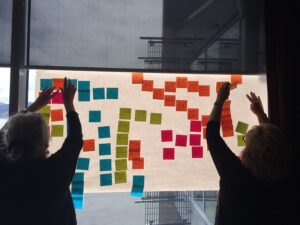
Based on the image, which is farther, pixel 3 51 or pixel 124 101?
pixel 124 101

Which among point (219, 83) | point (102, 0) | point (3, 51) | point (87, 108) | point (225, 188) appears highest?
point (102, 0)

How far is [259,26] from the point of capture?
85.8 inches

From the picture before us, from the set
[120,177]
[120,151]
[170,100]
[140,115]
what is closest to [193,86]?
[170,100]

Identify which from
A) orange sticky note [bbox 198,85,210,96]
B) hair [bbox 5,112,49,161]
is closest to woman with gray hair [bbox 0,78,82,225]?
hair [bbox 5,112,49,161]

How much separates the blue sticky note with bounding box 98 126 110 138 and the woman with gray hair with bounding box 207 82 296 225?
2.79 feet

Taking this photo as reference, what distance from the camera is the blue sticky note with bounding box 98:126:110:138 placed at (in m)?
2.04

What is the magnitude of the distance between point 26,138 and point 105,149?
2.73 ft

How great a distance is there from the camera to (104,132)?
2.04 m

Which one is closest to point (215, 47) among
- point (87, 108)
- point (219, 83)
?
point (219, 83)

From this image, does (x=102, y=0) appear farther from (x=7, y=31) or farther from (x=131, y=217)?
(x=131, y=217)

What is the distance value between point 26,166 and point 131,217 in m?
1.52

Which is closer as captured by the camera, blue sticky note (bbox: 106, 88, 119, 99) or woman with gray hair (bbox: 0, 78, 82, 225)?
woman with gray hair (bbox: 0, 78, 82, 225)

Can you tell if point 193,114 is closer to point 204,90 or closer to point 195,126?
point 195,126

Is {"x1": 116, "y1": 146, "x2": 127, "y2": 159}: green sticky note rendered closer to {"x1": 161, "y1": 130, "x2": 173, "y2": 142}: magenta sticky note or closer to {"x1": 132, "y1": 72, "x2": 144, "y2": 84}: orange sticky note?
{"x1": 161, "y1": 130, "x2": 173, "y2": 142}: magenta sticky note
